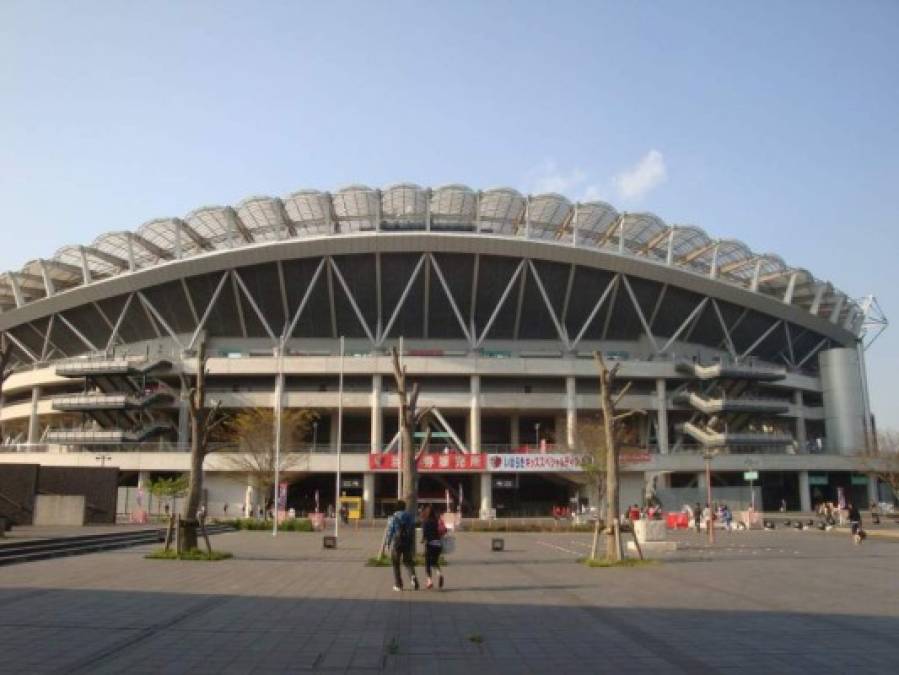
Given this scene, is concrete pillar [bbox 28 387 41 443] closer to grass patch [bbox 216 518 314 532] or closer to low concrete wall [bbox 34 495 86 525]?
grass patch [bbox 216 518 314 532]

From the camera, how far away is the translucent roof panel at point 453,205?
60.3m

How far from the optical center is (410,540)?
15500mm

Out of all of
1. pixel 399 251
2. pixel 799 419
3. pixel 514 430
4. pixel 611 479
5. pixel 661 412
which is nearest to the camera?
pixel 611 479

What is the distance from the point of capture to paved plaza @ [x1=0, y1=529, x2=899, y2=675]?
8.89 meters

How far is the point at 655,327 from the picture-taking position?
234 feet

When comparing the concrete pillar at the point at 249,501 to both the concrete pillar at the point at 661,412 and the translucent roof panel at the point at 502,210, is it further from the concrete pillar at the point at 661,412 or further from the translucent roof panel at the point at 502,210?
the concrete pillar at the point at 661,412

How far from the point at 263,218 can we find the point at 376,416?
62.5ft

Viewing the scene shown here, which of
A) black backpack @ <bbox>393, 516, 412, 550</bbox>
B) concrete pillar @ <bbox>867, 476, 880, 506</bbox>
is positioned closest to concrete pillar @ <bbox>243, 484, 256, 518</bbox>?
black backpack @ <bbox>393, 516, 412, 550</bbox>

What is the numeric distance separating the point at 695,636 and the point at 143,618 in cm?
835

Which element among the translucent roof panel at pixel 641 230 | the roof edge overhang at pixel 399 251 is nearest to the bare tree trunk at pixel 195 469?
the roof edge overhang at pixel 399 251

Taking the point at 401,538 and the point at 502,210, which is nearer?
the point at 401,538

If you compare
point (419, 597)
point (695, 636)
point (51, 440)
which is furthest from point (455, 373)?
point (695, 636)

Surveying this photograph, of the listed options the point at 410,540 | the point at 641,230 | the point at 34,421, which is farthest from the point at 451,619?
the point at 34,421

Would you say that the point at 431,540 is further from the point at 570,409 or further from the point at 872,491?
the point at 872,491
